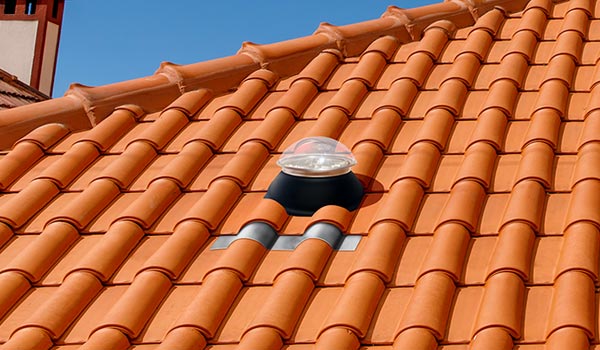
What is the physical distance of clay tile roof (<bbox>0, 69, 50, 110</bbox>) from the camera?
10.5 metres

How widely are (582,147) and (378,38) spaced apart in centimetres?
291

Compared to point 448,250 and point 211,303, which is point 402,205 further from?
point 211,303

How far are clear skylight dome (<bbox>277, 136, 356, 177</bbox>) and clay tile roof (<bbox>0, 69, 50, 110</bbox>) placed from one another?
5.21 meters

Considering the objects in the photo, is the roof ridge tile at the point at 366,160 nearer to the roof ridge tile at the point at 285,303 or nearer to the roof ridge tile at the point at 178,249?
the roof ridge tile at the point at 178,249

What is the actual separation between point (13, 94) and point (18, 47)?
12.2 meters

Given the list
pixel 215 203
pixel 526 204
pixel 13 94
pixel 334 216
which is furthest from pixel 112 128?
pixel 13 94

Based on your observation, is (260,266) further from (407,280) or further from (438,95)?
(438,95)

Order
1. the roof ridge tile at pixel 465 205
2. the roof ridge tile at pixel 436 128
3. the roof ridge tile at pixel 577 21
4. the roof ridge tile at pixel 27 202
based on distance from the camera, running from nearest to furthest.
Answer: the roof ridge tile at pixel 465 205
the roof ridge tile at pixel 27 202
the roof ridge tile at pixel 436 128
the roof ridge tile at pixel 577 21

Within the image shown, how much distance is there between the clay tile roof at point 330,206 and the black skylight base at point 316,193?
0.26 ft

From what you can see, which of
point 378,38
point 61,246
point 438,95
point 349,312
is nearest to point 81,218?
point 61,246

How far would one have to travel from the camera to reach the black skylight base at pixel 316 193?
5.46 m

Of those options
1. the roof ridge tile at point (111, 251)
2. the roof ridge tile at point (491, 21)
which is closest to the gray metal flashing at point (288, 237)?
the roof ridge tile at point (111, 251)

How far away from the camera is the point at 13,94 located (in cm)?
1148

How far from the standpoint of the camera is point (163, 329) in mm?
4559
